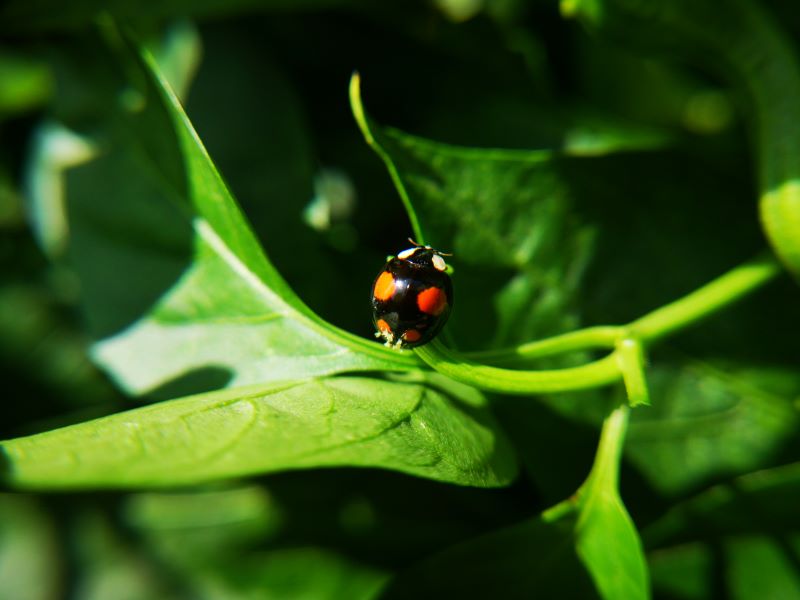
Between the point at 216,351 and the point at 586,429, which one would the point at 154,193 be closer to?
the point at 216,351

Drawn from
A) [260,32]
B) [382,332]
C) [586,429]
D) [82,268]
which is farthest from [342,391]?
[260,32]

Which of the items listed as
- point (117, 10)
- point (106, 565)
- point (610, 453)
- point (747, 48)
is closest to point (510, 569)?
point (610, 453)

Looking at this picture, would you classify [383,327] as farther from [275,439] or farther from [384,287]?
[275,439]

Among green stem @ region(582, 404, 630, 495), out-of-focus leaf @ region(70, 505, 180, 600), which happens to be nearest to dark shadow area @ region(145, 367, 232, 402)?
green stem @ region(582, 404, 630, 495)

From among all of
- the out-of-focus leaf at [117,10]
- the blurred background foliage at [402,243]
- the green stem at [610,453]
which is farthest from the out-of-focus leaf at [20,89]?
the green stem at [610,453]

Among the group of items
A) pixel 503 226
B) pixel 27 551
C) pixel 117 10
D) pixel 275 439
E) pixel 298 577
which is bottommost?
pixel 27 551

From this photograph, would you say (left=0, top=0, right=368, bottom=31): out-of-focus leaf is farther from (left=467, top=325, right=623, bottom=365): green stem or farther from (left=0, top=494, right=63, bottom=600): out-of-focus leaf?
(left=0, top=494, right=63, bottom=600): out-of-focus leaf
